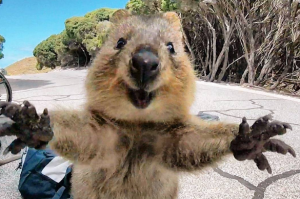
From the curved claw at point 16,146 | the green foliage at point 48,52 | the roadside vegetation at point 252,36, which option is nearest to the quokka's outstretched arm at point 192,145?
the curved claw at point 16,146

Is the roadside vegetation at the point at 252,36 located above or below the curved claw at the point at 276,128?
below

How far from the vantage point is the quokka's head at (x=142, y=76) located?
3.62ft

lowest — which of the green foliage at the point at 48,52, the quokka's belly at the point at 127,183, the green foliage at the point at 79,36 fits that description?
the green foliage at the point at 48,52

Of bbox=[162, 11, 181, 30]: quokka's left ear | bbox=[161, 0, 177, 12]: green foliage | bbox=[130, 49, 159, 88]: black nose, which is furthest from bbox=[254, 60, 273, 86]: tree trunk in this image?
bbox=[130, 49, 159, 88]: black nose

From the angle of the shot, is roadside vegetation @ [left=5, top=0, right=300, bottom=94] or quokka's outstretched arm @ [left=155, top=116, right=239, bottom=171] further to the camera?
roadside vegetation @ [left=5, top=0, right=300, bottom=94]

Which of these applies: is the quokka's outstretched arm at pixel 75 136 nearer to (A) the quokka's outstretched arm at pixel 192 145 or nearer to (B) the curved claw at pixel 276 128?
(A) the quokka's outstretched arm at pixel 192 145

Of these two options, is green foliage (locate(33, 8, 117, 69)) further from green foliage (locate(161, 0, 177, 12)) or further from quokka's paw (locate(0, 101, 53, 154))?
quokka's paw (locate(0, 101, 53, 154))

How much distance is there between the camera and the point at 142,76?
107 centimetres

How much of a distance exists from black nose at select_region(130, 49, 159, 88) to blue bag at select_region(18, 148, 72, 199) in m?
0.97

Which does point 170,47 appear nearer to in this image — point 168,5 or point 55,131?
point 55,131

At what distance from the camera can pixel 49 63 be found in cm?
2900

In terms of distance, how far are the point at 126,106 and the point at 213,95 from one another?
4574mm

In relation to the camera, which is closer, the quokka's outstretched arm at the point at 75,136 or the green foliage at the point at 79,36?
the quokka's outstretched arm at the point at 75,136

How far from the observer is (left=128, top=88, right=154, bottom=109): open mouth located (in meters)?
1.17
